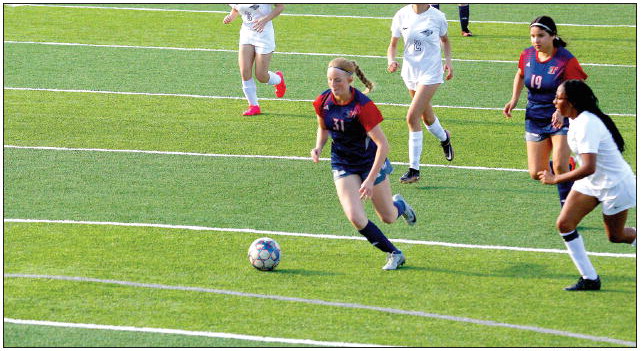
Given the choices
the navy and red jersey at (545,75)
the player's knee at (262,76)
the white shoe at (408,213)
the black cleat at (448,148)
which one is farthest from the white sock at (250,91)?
the navy and red jersey at (545,75)

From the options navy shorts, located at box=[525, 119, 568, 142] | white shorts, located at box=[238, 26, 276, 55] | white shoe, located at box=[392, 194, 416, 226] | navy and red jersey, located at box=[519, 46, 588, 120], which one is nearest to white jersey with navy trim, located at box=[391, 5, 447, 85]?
navy and red jersey, located at box=[519, 46, 588, 120]

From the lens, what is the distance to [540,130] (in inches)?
402

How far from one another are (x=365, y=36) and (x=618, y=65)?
216 inches

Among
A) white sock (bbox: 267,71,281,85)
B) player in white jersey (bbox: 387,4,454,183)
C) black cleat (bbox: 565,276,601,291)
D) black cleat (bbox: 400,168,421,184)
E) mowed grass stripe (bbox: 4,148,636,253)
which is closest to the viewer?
black cleat (bbox: 565,276,601,291)

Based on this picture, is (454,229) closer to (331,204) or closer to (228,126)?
(331,204)

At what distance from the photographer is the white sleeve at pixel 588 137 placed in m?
8.01

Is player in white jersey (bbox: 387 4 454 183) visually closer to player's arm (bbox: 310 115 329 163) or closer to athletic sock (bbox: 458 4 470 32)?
player's arm (bbox: 310 115 329 163)

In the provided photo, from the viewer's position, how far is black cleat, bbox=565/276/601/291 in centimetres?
856

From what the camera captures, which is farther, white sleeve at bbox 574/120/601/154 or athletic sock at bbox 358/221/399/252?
athletic sock at bbox 358/221/399/252

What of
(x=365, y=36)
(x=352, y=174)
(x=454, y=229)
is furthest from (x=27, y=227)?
(x=365, y=36)

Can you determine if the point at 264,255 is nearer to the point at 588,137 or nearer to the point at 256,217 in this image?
the point at 256,217

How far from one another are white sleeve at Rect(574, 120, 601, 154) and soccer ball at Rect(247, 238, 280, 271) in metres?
2.96

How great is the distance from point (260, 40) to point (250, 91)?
818 mm

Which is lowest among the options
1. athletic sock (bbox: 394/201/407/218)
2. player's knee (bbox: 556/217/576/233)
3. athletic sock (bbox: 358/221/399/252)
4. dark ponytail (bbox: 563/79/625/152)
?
athletic sock (bbox: 394/201/407/218)
